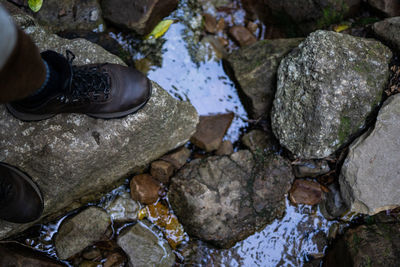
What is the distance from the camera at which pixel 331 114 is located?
7.98ft

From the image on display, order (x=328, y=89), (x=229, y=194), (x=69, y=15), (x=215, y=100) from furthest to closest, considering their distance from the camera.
Answer: (x=215, y=100) → (x=69, y=15) → (x=229, y=194) → (x=328, y=89)

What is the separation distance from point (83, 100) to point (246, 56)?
1.60 meters

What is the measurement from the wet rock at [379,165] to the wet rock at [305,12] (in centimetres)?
103

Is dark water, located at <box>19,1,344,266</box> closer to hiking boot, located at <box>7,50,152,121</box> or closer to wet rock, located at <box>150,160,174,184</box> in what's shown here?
wet rock, located at <box>150,160,174,184</box>

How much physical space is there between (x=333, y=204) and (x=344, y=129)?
0.75 metres

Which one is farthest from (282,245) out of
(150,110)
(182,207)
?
(150,110)

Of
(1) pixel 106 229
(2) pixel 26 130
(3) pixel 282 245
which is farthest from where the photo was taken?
(3) pixel 282 245

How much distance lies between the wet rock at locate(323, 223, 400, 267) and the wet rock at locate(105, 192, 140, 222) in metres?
1.82

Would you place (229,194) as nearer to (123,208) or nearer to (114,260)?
(123,208)

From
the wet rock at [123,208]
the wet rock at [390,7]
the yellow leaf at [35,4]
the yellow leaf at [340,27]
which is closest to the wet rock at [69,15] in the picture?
the yellow leaf at [35,4]

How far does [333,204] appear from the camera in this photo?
9.16 ft

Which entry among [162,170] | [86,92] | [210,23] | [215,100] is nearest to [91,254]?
[162,170]

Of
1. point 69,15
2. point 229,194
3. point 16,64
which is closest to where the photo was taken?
point 16,64

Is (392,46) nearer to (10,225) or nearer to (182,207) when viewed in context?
(182,207)
